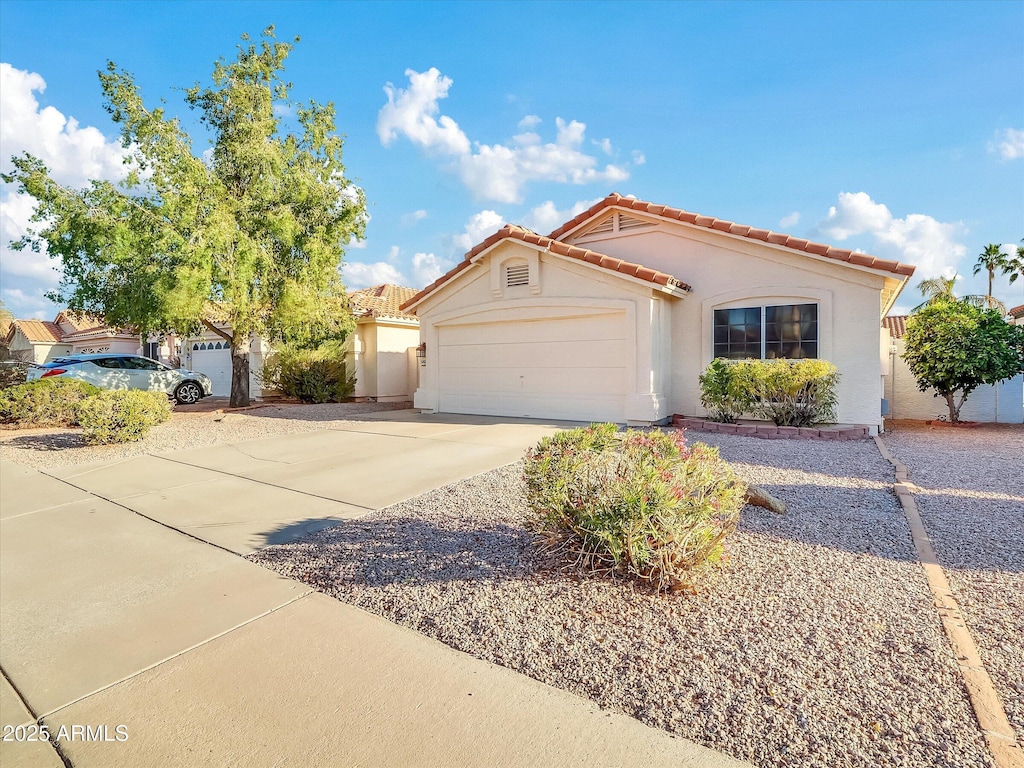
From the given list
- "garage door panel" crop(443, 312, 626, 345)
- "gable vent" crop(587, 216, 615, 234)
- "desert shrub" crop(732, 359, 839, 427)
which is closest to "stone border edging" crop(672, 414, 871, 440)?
"desert shrub" crop(732, 359, 839, 427)

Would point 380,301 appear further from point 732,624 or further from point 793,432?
point 732,624

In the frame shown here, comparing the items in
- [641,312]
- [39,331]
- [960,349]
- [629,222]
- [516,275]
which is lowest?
[960,349]

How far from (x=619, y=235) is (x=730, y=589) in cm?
1089

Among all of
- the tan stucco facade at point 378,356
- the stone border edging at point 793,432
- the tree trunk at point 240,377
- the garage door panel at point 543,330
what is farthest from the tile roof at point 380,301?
the stone border edging at point 793,432

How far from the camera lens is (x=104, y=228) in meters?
11.3

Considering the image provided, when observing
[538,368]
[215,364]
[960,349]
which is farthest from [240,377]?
[960,349]

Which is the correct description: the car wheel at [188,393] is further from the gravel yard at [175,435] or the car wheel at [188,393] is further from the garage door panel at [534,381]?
the garage door panel at [534,381]

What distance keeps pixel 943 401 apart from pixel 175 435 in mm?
16625

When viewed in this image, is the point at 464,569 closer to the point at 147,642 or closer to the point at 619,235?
the point at 147,642

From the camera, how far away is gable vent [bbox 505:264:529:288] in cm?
1273

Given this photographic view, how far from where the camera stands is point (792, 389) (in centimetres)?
980

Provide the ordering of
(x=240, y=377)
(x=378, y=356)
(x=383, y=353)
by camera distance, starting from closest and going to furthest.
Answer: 1. (x=240, y=377)
2. (x=378, y=356)
3. (x=383, y=353)

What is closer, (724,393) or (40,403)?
(724,393)

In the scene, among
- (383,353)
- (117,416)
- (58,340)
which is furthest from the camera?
(58,340)
